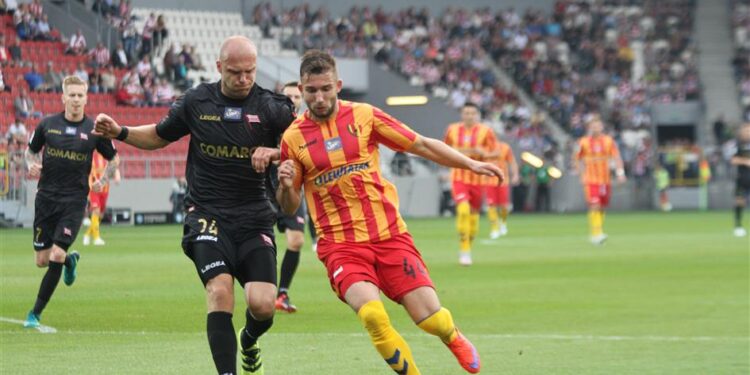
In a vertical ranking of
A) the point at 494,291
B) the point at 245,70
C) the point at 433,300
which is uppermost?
the point at 245,70

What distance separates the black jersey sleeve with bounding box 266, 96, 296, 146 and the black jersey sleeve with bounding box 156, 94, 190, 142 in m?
0.57

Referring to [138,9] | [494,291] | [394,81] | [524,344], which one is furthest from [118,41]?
[524,344]

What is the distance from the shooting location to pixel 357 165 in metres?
8.69

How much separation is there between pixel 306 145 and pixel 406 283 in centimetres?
108

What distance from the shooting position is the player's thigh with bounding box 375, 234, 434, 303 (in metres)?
8.55

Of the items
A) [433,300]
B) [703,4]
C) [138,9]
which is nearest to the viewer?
[433,300]

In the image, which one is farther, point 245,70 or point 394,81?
point 394,81

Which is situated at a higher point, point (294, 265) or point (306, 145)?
point (306, 145)

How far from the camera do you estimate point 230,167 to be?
9109mm

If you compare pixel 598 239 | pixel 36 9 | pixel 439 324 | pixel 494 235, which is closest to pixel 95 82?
pixel 36 9

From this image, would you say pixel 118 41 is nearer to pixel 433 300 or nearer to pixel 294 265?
pixel 294 265

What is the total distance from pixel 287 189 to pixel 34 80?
27074mm

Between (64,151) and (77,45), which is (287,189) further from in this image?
(77,45)

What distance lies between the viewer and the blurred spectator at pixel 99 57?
124 feet
